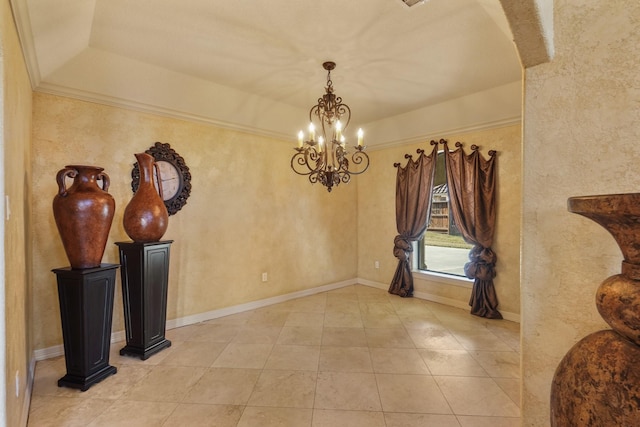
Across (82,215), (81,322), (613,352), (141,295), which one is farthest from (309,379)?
(82,215)

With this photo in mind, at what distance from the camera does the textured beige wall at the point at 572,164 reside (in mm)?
979

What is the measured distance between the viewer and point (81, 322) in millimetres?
2086

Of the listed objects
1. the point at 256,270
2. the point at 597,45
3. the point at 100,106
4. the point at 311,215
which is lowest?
the point at 256,270

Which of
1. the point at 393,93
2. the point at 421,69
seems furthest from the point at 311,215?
the point at 421,69

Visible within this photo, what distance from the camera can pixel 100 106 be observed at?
9.09ft

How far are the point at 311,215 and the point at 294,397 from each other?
2.86 metres

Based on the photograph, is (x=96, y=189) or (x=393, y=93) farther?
(x=393, y=93)

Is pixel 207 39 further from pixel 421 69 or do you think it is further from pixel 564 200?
pixel 564 200

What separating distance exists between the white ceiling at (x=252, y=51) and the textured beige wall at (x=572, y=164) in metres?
0.86

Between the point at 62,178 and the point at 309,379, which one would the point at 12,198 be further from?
the point at 309,379

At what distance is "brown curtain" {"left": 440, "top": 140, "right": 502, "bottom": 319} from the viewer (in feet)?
11.6

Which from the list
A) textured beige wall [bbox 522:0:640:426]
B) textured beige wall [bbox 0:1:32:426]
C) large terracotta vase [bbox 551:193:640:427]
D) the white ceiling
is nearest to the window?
the white ceiling

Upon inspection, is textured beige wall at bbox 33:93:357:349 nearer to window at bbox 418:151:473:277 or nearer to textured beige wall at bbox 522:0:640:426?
window at bbox 418:151:473:277

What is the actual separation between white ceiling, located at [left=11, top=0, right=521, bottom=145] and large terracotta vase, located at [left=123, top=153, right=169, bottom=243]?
908mm
